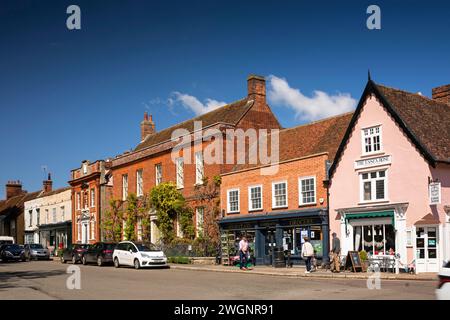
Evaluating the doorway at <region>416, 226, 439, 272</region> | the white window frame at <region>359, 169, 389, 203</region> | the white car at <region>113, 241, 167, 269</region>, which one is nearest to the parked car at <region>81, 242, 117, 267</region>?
the white car at <region>113, 241, 167, 269</region>

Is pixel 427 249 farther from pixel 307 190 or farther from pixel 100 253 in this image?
pixel 100 253

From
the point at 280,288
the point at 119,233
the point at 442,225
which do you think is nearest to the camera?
the point at 280,288

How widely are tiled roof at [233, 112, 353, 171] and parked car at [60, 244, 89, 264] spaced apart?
13.1m

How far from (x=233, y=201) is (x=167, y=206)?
22.3ft

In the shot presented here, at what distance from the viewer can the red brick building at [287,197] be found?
30844mm

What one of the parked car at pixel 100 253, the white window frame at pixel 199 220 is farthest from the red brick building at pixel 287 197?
the parked car at pixel 100 253

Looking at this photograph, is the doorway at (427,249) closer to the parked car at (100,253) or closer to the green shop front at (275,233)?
the green shop front at (275,233)

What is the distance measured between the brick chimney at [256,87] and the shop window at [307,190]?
1140cm

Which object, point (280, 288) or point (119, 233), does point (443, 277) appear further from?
point (119, 233)

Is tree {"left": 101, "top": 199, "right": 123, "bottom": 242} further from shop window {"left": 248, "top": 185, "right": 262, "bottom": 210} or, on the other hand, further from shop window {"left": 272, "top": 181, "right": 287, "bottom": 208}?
shop window {"left": 272, "top": 181, "right": 287, "bottom": 208}

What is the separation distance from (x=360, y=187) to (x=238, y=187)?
31.9ft
